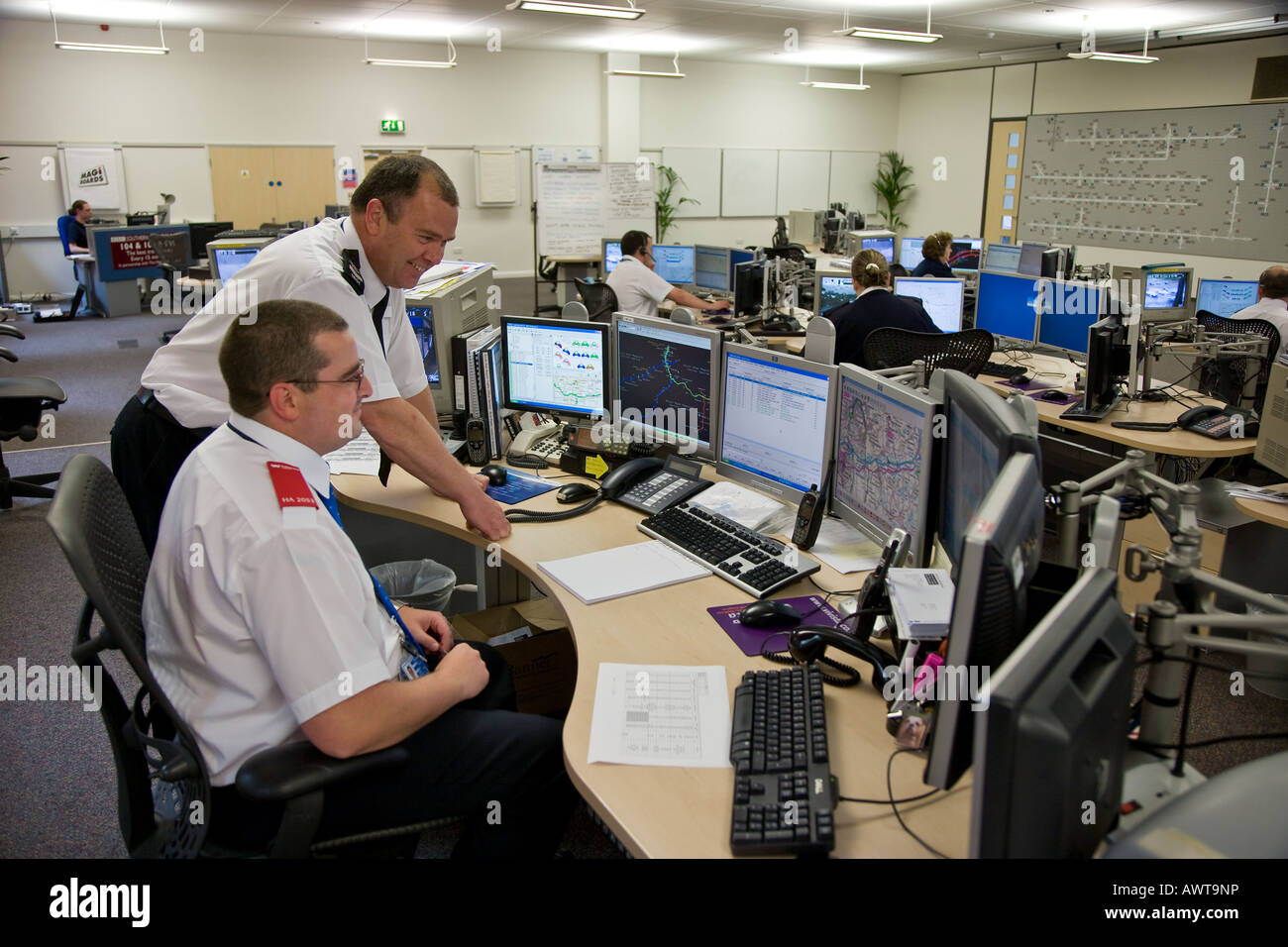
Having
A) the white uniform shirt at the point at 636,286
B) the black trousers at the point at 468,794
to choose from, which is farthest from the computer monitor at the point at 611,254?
the black trousers at the point at 468,794

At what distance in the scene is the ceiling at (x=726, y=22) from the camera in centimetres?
804

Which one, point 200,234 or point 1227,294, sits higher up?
point 200,234

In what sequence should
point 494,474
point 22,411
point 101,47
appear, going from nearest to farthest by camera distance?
point 494,474 → point 22,411 → point 101,47

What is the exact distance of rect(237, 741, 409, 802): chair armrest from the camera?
1.40 m

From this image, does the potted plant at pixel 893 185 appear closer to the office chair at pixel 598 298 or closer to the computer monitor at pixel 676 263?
the computer monitor at pixel 676 263

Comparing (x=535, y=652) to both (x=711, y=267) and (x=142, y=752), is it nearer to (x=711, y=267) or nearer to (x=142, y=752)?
(x=142, y=752)

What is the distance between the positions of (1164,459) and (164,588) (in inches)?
150

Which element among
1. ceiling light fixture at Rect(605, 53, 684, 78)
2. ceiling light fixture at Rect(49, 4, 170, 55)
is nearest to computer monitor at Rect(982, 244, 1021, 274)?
ceiling light fixture at Rect(605, 53, 684, 78)

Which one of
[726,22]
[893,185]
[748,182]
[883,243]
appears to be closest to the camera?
[883,243]

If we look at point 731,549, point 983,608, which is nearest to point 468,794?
point 731,549

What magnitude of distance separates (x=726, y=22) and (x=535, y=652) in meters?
8.13

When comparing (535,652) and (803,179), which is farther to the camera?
(803,179)

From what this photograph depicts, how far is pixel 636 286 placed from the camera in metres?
6.25

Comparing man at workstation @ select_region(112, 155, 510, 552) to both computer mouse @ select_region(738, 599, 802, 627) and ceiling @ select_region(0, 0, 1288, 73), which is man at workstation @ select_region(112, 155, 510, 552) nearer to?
computer mouse @ select_region(738, 599, 802, 627)
